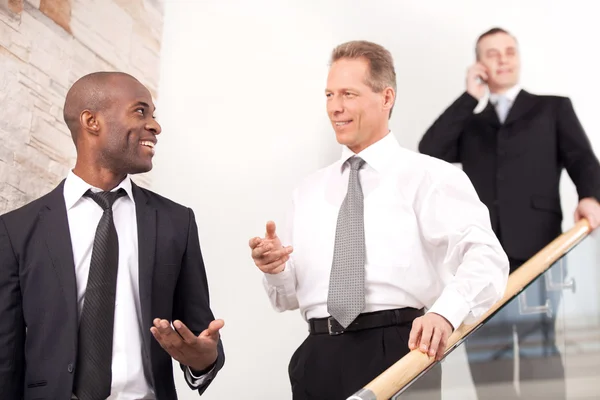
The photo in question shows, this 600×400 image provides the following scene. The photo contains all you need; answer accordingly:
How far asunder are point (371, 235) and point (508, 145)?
4.46ft

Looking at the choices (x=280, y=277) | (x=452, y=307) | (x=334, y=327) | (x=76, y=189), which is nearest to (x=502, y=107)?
(x=280, y=277)

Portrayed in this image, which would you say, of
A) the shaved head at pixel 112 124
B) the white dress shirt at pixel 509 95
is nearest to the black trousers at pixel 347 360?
the shaved head at pixel 112 124

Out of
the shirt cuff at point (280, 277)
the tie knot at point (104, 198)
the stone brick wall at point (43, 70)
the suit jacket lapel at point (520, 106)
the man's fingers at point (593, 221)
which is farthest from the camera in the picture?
the suit jacket lapel at point (520, 106)

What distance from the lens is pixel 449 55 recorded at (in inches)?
168

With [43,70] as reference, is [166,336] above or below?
below

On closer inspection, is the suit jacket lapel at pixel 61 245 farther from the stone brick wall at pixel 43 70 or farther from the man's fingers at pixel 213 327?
the stone brick wall at pixel 43 70

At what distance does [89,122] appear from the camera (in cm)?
250

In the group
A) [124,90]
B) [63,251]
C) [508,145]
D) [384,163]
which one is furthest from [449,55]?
[63,251]

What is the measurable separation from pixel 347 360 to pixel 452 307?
1.23ft

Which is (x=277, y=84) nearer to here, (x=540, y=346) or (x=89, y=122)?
(x=89, y=122)

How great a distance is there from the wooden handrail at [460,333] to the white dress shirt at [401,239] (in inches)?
3.4

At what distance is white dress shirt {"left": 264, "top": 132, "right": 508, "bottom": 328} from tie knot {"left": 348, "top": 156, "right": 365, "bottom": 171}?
0.01 m

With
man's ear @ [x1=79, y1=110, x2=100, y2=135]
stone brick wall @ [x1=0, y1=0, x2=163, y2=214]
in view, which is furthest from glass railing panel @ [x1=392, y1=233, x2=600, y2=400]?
stone brick wall @ [x1=0, y1=0, x2=163, y2=214]

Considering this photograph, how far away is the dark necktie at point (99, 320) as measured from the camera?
2137 mm
